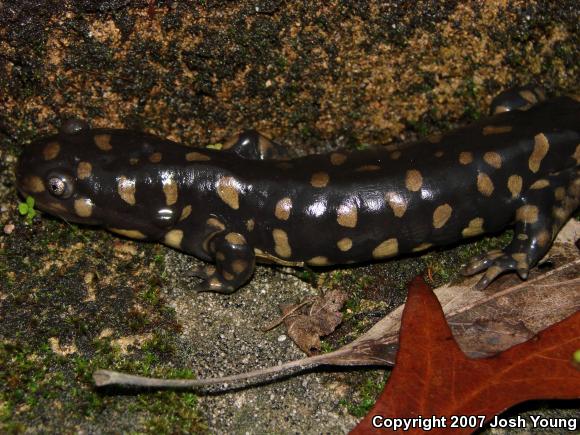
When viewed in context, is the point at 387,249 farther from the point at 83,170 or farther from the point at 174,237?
the point at 83,170

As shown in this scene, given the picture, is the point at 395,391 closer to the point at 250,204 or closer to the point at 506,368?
the point at 506,368

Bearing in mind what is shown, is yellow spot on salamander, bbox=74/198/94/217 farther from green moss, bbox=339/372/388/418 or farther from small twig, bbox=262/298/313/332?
green moss, bbox=339/372/388/418

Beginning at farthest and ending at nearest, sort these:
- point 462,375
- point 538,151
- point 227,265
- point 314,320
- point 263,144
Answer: point 263,144, point 538,151, point 227,265, point 314,320, point 462,375

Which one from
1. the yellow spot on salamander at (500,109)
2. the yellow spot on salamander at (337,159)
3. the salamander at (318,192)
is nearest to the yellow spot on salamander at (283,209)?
the salamander at (318,192)

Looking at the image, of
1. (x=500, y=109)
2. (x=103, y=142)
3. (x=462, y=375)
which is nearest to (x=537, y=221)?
(x=500, y=109)

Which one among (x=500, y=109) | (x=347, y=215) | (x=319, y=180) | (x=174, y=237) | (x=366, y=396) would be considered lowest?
(x=366, y=396)

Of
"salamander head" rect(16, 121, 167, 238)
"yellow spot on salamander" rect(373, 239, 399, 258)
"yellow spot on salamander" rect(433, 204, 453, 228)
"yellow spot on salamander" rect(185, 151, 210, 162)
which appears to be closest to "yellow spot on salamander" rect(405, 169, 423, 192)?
"yellow spot on salamander" rect(433, 204, 453, 228)
